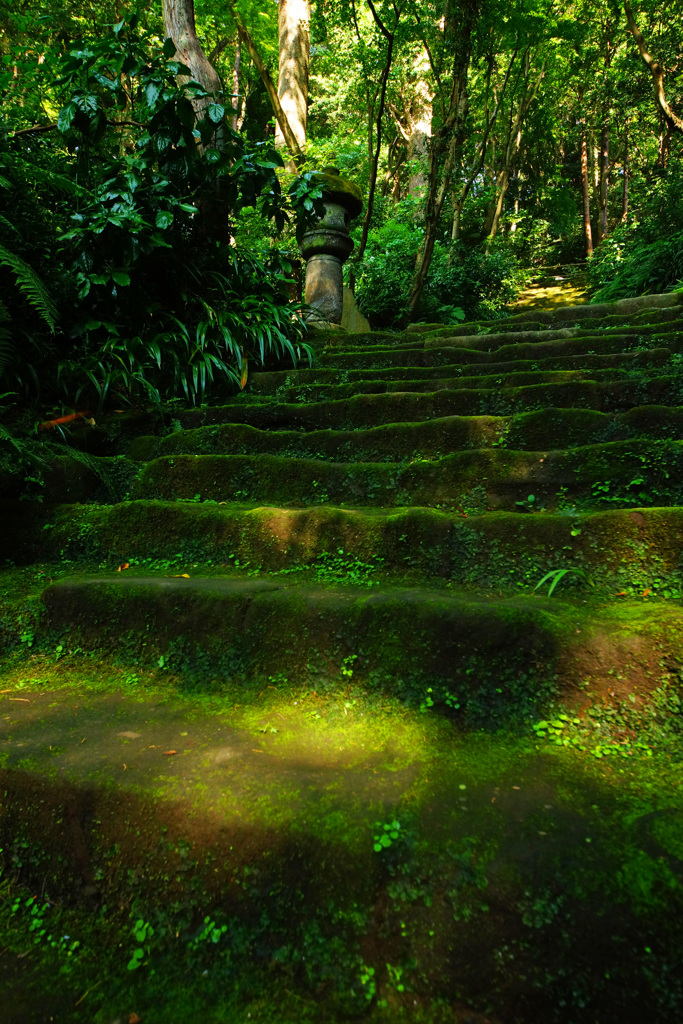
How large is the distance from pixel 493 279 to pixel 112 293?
226 inches

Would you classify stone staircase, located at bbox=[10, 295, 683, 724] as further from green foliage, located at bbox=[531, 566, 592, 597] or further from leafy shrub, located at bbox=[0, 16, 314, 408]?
leafy shrub, located at bbox=[0, 16, 314, 408]

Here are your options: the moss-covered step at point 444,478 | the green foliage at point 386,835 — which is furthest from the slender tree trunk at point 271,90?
the green foliage at point 386,835

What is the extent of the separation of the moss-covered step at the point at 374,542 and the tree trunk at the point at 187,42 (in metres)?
4.23

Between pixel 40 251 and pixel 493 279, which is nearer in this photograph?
pixel 40 251

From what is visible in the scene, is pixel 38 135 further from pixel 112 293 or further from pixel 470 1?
pixel 470 1

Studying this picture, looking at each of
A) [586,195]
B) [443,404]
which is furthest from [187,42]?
[586,195]

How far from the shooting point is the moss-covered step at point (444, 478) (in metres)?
1.98

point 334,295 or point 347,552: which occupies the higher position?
point 334,295

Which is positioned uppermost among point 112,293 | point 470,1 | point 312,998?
point 470,1

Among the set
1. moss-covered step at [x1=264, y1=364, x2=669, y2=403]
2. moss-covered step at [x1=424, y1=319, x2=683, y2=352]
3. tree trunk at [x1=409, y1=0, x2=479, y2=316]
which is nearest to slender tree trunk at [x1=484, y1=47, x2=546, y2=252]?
tree trunk at [x1=409, y1=0, x2=479, y2=316]

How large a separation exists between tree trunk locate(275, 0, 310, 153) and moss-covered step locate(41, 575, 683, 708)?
8.60 meters

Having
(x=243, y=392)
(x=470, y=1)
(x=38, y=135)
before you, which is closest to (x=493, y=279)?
(x=470, y=1)

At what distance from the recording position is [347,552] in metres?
1.96

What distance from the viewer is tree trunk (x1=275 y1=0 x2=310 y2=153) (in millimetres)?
8219
